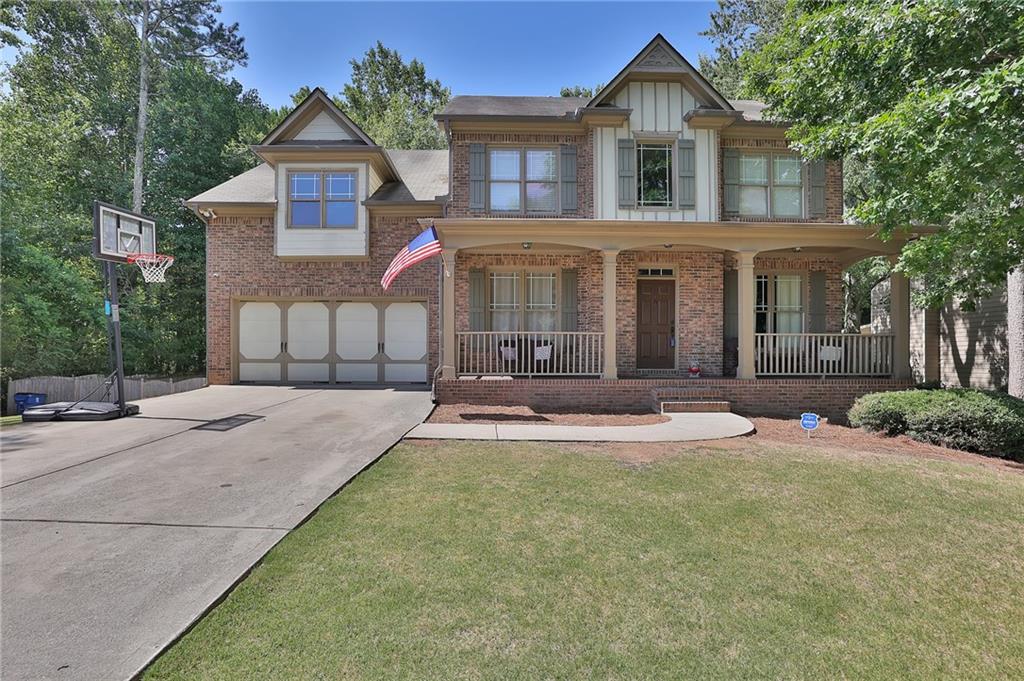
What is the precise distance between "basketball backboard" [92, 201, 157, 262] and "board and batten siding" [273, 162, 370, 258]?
10.5 feet

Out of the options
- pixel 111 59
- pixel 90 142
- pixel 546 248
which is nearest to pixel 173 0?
pixel 111 59

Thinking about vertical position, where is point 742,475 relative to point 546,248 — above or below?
below

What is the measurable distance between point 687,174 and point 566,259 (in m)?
3.58

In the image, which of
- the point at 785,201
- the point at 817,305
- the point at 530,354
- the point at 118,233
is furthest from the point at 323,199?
the point at 817,305

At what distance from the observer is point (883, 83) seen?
26.9 ft

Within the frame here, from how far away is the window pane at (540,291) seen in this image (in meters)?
12.0

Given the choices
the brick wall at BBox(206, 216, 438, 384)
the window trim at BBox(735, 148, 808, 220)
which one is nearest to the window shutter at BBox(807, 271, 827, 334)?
the window trim at BBox(735, 148, 808, 220)

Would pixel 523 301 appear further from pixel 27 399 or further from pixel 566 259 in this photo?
pixel 27 399

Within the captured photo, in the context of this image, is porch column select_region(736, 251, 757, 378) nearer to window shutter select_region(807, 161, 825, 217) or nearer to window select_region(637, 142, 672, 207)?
window select_region(637, 142, 672, 207)

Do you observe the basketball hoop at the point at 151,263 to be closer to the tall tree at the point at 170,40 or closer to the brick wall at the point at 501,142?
the brick wall at the point at 501,142

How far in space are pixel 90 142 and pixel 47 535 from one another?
2325 cm

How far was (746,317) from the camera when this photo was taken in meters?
10.3

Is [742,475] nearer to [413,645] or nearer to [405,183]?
[413,645]

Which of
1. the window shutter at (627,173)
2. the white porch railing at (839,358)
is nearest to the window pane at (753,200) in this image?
the window shutter at (627,173)
